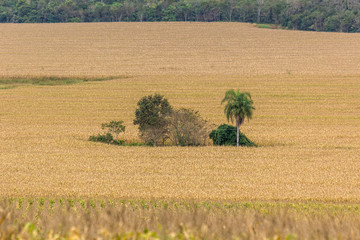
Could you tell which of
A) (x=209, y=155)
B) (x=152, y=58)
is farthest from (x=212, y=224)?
(x=152, y=58)

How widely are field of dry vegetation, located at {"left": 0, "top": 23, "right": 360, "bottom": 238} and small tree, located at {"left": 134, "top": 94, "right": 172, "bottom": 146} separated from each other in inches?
94.6

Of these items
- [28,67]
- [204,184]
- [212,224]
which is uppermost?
[28,67]

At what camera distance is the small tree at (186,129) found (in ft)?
128

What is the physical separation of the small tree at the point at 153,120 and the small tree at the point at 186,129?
2.00ft

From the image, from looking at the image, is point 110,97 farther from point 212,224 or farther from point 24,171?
point 212,224

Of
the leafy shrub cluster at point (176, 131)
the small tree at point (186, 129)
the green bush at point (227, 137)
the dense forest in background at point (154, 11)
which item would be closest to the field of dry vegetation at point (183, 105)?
the green bush at point (227, 137)

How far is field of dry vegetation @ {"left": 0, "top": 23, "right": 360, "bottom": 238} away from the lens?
26.2 m

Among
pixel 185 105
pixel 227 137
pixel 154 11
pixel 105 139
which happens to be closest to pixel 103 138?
pixel 105 139

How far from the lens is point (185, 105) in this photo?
5512 cm

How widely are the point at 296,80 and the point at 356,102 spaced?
1303cm

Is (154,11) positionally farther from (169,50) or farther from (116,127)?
(116,127)

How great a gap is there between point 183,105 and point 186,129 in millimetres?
16212

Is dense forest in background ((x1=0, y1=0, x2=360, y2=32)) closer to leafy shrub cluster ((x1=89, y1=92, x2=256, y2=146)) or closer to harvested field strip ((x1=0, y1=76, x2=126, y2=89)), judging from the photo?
harvested field strip ((x1=0, y1=76, x2=126, y2=89))

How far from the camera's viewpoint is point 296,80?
69.1 meters
